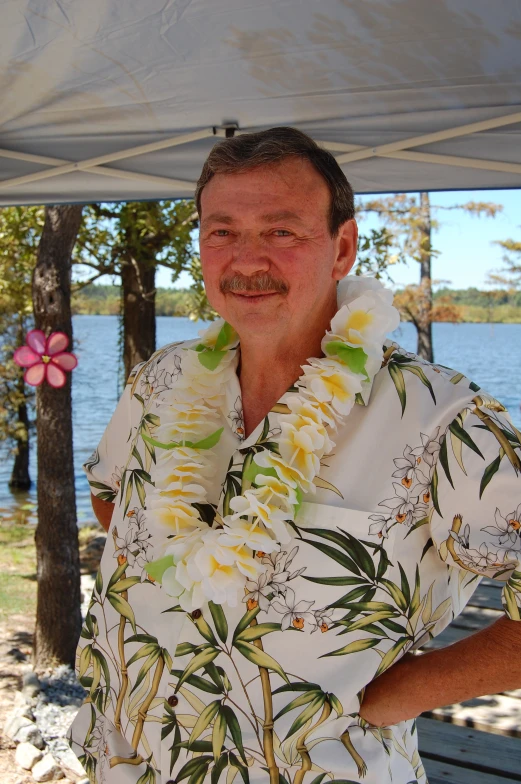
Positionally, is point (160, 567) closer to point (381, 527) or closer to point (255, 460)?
point (255, 460)

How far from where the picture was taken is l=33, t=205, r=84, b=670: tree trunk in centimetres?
465

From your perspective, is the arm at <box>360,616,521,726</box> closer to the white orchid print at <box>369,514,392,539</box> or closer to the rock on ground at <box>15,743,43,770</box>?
the white orchid print at <box>369,514,392,539</box>

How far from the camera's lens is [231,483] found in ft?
5.44

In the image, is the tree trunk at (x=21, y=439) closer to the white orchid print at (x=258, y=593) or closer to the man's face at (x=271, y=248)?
the man's face at (x=271, y=248)

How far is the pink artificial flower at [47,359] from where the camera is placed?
15.0 feet

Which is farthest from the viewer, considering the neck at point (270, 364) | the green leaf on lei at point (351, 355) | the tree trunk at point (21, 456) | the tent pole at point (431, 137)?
the tree trunk at point (21, 456)

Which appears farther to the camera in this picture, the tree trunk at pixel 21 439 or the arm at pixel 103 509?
the tree trunk at pixel 21 439

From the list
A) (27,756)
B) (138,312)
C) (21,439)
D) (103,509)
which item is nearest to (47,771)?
A: (27,756)

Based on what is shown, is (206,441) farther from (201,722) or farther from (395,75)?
(395,75)

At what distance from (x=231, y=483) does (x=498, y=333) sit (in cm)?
7864

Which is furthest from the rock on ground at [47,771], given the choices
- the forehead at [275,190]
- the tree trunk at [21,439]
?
the tree trunk at [21,439]

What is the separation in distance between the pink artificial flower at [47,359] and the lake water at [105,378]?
79cm

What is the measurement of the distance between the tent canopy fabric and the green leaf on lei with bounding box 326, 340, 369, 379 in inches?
30.6

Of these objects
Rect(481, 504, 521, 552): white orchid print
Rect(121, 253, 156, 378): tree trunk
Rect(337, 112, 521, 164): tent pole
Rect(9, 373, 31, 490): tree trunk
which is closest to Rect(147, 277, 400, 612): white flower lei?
Rect(481, 504, 521, 552): white orchid print
